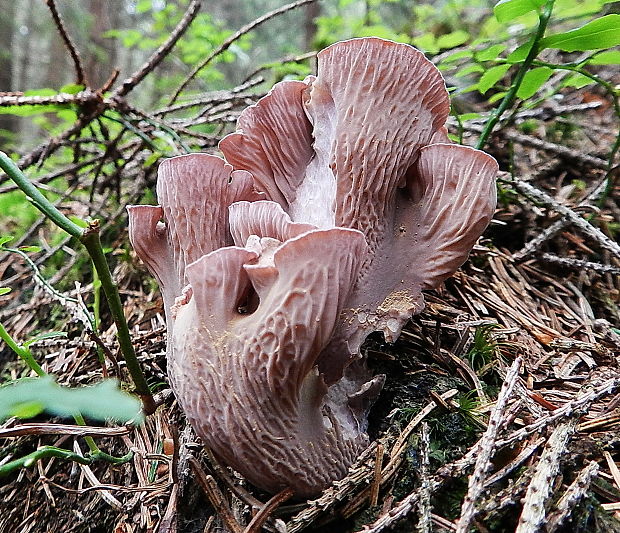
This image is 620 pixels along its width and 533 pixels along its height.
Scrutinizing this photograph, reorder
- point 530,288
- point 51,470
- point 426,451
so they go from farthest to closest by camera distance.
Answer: point 530,288
point 51,470
point 426,451

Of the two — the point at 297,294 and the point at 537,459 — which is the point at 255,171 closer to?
the point at 297,294

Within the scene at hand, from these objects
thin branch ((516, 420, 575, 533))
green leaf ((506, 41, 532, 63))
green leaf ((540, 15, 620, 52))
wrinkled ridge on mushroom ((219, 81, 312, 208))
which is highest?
green leaf ((540, 15, 620, 52))

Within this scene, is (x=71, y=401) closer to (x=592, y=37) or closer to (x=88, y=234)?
(x=88, y=234)

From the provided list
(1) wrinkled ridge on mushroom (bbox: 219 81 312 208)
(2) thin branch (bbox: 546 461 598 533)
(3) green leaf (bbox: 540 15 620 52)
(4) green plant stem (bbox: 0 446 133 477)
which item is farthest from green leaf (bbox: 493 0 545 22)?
(4) green plant stem (bbox: 0 446 133 477)

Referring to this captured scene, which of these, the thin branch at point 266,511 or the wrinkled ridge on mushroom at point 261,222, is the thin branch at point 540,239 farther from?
the thin branch at point 266,511

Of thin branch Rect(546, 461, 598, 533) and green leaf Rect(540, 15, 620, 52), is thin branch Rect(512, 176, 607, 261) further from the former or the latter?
thin branch Rect(546, 461, 598, 533)

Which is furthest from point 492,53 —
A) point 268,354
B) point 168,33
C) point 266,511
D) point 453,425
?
point 168,33

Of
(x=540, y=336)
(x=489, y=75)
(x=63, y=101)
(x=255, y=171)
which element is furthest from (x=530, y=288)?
(x=63, y=101)
